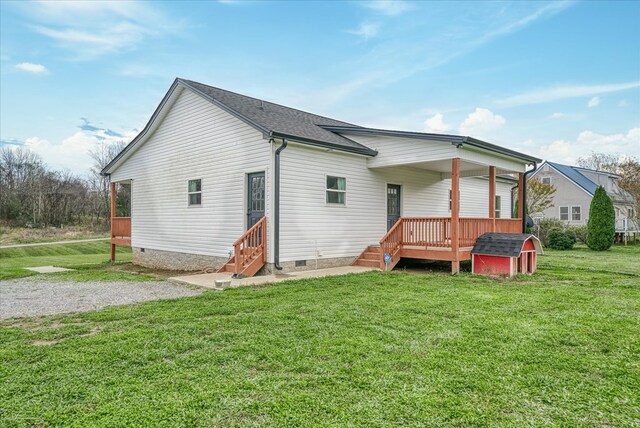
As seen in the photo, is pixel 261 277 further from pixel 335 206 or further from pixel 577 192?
pixel 577 192

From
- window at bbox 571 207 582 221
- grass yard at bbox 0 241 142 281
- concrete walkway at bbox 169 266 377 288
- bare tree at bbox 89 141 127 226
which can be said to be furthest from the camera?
bare tree at bbox 89 141 127 226

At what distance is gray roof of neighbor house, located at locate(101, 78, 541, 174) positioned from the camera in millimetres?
9938

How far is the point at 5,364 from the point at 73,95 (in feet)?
65.3

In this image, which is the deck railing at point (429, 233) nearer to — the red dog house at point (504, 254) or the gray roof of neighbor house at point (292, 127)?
the red dog house at point (504, 254)

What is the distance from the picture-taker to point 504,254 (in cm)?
970

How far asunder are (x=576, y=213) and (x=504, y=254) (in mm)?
24775

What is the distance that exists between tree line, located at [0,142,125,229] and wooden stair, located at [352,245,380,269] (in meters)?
28.6

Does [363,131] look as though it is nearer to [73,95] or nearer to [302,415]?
[302,415]

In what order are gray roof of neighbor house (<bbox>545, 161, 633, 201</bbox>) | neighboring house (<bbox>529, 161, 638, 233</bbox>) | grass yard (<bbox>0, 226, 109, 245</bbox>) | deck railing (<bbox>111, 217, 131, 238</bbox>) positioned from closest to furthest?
deck railing (<bbox>111, 217, 131, 238</bbox>) → grass yard (<bbox>0, 226, 109, 245</bbox>) → neighboring house (<bbox>529, 161, 638, 233</bbox>) → gray roof of neighbor house (<bbox>545, 161, 633, 201</bbox>)

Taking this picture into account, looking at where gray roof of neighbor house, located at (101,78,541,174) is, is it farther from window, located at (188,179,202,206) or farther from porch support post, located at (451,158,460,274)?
window, located at (188,179,202,206)

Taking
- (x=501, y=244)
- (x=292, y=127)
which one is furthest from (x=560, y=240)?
(x=292, y=127)

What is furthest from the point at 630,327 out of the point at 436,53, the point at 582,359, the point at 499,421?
the point at 436,53

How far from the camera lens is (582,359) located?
12.3 feet

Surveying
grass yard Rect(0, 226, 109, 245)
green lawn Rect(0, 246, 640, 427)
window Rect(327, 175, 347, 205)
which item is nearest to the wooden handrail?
window Rect(327, 175, 347, 205)
